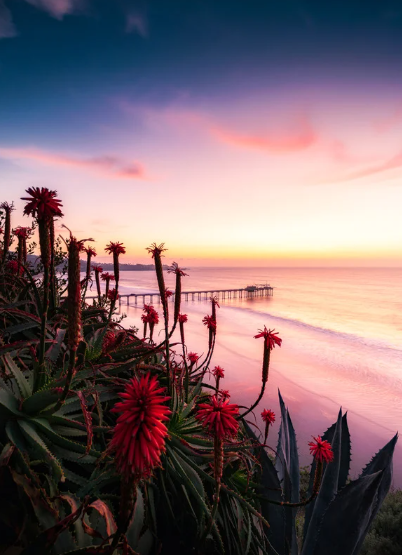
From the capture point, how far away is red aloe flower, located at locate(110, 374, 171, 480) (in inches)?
40.1

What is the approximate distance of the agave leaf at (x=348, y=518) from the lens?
8.53 ft

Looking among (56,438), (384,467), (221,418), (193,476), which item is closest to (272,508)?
(384,467)

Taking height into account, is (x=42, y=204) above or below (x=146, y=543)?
above

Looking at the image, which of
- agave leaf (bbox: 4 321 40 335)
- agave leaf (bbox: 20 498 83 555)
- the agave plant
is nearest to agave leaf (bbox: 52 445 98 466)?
the agave plant

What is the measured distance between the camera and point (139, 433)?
108 cm

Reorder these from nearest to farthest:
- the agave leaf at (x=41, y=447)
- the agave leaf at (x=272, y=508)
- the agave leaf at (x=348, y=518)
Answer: the agave leaf at (x=41, y=447), the agave leaf at (x=348, y=518), the agave leaf at (x=272, y=508)

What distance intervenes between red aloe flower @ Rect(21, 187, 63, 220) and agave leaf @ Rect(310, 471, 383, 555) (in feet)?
9.43

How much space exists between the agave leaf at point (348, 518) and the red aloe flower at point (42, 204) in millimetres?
2874

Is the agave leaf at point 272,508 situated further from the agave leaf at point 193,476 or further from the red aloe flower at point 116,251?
the red aloe flower at point 116,251

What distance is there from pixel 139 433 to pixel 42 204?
1050 millimetres

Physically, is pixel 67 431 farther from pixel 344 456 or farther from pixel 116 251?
pixel 344 456

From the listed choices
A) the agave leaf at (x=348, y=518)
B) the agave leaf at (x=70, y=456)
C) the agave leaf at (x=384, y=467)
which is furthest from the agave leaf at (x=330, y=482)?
the agave leaf at (x=70, y=456)

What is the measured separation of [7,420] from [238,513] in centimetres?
141

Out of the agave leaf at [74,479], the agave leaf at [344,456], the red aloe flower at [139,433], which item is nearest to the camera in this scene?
the red aloe flower at [139,433]
